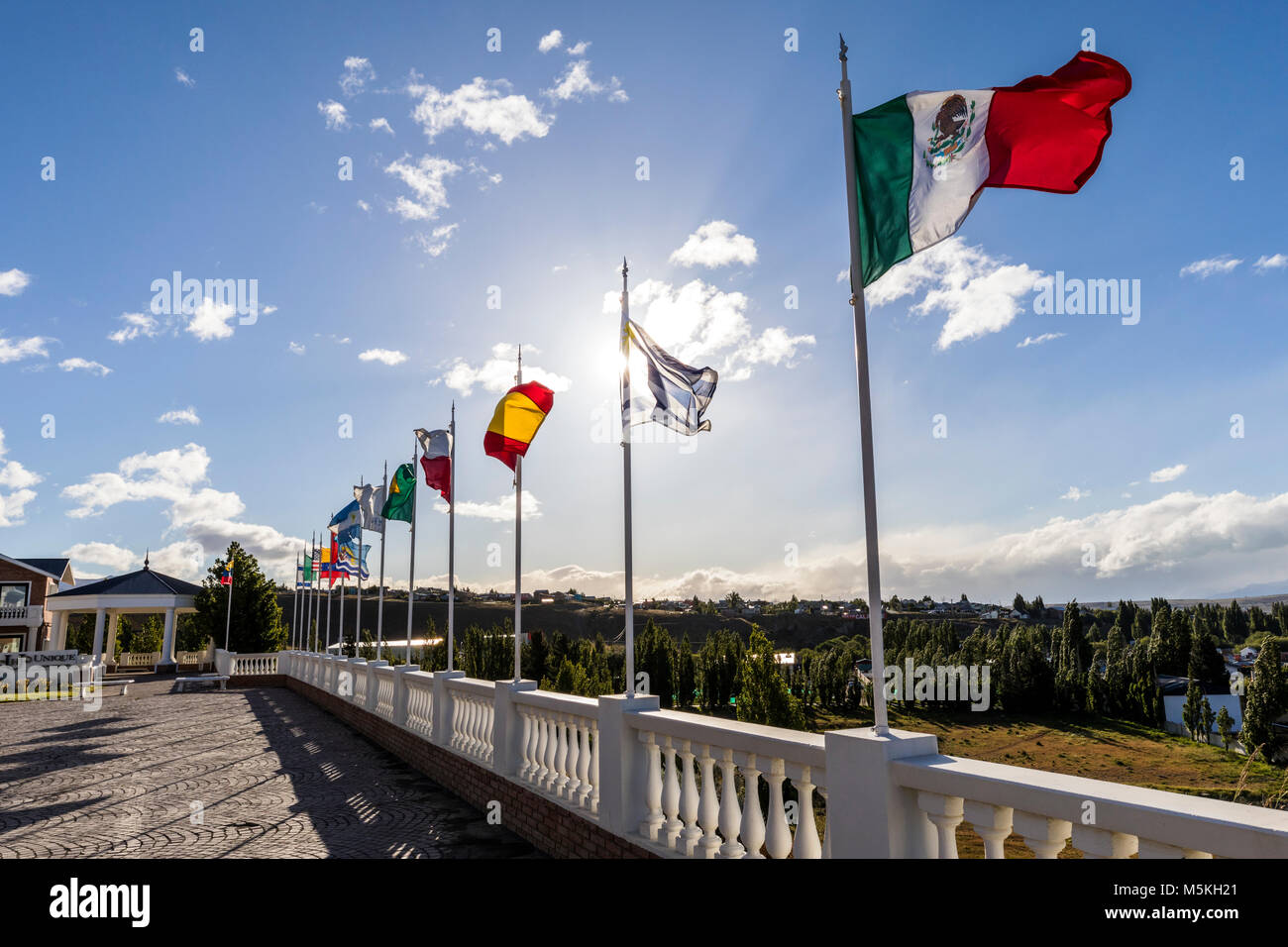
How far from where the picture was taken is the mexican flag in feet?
→ 16.5

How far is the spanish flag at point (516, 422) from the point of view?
37.7 feet

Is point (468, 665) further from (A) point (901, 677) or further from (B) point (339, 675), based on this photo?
(A) point (901, 677)

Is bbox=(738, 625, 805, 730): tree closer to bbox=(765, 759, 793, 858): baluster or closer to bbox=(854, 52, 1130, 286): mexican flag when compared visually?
bbox=(765, 759, 793, 858): baluster

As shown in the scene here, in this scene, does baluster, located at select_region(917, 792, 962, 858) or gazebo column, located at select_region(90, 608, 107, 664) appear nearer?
baluster, located at select_region(917, 792, 962, 858)

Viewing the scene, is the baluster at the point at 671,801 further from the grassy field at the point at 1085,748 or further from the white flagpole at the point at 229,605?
the grassy field at the point at 1085,748

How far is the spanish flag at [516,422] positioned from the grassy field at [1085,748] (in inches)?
2578

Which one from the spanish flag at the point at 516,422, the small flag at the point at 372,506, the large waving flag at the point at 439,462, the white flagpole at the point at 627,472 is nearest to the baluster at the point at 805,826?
the white flagpole at the point at 627,472

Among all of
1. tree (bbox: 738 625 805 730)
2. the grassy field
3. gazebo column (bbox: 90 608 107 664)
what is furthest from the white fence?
the grassy field

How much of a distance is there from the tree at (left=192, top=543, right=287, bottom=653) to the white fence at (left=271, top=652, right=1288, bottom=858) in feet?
118

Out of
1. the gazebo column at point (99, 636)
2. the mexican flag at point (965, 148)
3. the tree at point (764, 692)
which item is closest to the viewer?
the mexican flag at point (965, 148)
